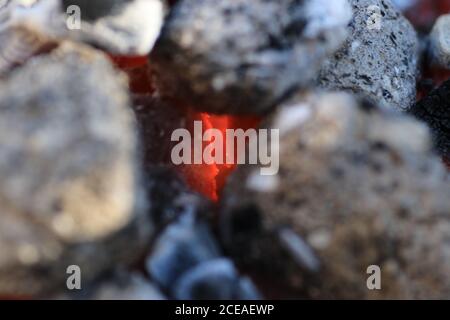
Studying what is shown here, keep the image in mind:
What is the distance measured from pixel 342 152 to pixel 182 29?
0.30 meters

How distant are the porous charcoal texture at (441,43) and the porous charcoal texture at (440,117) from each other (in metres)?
0.22

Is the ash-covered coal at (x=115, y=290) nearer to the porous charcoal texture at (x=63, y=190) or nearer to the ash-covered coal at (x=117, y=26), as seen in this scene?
the porous charcoal texture at (x=63, y=190)

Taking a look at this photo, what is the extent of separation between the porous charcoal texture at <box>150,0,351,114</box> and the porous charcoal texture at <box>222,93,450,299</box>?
76 millimetres

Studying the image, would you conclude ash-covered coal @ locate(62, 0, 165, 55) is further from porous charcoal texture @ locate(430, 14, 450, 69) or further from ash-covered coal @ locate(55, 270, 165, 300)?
porous charcoal texture @ locate(430, 14, 450, 69)

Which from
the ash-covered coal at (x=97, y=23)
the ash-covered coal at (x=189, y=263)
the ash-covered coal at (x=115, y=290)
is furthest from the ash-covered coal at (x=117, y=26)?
the ash-covered coal at (x=115, y=290)

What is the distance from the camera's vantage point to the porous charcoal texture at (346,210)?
2.75 ft

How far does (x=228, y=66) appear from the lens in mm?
910

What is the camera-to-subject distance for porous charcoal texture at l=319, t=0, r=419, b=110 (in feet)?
4.01

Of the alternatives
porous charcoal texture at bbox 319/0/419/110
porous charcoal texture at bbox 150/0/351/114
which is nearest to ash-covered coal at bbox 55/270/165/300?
porous charcoal texture at bbox 150/0/351/114

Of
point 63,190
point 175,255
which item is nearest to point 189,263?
point 175,255

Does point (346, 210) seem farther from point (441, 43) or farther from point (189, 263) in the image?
point (441, 43)

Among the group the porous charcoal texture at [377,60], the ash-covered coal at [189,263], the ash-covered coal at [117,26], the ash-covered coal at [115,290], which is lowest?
the ash-covered coal at [115,290]
